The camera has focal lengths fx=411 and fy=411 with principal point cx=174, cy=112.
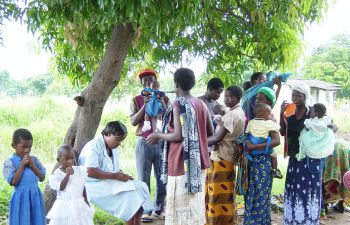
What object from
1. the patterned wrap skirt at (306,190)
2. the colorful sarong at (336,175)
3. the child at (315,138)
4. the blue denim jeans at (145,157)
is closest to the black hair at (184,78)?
the blue denim jeans at (145,157)

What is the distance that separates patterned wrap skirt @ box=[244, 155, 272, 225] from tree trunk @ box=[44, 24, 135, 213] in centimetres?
170

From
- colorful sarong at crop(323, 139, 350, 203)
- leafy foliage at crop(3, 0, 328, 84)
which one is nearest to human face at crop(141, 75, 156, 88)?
leafy foliage at crop(3, 0, 328, 84)

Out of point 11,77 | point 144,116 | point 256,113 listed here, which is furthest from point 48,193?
point 11,77

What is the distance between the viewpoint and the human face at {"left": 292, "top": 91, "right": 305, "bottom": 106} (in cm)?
445

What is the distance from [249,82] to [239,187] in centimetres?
150

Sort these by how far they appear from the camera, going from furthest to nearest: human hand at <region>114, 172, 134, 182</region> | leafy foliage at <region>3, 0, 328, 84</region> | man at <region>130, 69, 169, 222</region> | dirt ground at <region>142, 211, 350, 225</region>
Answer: dirt ground at <region>142, 211, 350, 225</region> → man at <region>130, 69, 169, 222</region> → leafy foliage at <region>3, 0, 328, 84</region> → human hand at <region>114, 172, 134, 182</region>

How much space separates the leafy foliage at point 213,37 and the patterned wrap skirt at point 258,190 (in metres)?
1.25

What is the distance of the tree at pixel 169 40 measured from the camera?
12.4 feet

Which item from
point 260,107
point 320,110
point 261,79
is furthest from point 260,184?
point 261,79

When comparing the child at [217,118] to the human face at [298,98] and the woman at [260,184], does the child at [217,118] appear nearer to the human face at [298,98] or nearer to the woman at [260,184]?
the woman at [260,184]

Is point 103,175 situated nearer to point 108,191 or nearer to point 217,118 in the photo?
point 108,191

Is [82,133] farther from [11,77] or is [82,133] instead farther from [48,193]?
[11,77]

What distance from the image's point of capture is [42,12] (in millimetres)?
3229

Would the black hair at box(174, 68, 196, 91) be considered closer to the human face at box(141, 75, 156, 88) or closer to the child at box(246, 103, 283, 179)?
the child at box(246, 103, 283, 179)
